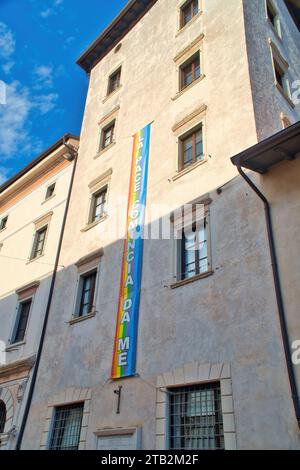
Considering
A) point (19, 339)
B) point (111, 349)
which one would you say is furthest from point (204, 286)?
point (19, 339)

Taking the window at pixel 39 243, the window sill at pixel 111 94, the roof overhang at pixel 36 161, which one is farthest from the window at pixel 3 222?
the window sill at pixel 111 94

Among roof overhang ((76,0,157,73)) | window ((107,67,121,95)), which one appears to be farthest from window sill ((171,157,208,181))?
roof overhang ((76,0,157,73))

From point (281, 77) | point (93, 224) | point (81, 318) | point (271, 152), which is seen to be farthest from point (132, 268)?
point (281, 77)

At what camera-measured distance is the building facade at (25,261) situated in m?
13.3

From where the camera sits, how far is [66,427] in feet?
35.5

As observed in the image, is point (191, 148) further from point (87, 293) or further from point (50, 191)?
point (50, 191)

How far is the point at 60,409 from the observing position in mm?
11297

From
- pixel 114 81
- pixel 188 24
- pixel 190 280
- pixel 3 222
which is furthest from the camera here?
pixel 3 222

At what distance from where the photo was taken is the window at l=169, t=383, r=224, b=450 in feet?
25.4

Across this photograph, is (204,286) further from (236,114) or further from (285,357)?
(236,114)

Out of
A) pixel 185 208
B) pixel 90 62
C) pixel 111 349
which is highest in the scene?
pixel 90 62

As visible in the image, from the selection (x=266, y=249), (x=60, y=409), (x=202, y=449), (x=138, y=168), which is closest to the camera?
(x=202, y=449)

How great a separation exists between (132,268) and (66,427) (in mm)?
4417
